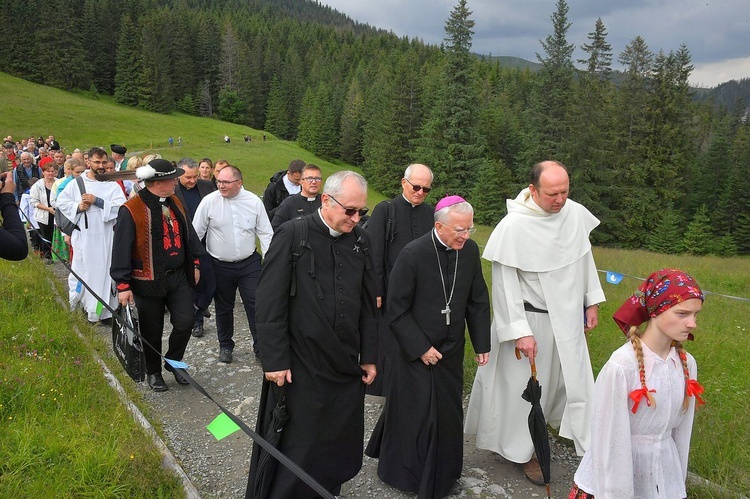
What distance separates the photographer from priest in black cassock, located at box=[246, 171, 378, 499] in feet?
11.2

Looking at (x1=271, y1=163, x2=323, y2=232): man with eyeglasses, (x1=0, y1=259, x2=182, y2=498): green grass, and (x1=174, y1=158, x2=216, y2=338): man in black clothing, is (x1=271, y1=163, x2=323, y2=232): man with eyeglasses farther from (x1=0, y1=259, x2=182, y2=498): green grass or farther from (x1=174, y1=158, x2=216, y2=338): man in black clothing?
(x1=0, y1=259, x2=182, y2=498): green grass

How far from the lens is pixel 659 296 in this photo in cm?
256

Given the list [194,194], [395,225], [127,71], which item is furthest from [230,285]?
[127,71]

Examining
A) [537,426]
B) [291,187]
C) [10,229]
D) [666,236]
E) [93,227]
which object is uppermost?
[291,187]

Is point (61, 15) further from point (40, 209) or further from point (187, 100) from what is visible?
point (40, 209)

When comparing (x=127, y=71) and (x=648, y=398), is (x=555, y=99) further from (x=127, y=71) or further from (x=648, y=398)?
(x=127, y=71)

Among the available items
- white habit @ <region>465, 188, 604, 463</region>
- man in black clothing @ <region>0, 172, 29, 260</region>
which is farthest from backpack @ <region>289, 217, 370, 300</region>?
man in black clothing @ <region>0, 172, 29, 260</region>

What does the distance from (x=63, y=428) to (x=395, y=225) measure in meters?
3.48

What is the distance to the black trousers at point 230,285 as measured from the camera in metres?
6.53

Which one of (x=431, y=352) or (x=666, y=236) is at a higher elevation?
(x=431, y=352)

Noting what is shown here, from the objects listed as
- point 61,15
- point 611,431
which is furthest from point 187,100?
point 611,431

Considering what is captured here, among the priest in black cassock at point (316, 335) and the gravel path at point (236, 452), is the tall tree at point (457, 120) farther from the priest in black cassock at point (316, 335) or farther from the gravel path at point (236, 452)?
the priest in black cassock at point (316, 335)

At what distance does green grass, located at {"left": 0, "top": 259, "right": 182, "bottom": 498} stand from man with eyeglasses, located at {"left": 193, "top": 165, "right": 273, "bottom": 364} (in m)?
1.55

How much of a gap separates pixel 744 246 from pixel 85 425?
53911mm
